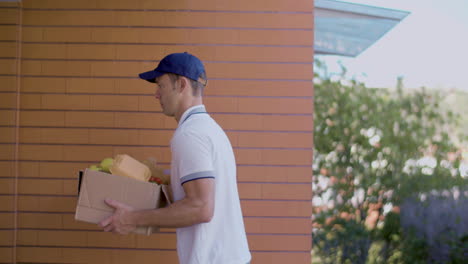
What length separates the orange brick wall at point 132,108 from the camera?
3.81 meters

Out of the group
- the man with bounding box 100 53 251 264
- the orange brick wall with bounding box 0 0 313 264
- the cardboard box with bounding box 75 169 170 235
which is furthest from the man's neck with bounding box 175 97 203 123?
the orange brick wall with bounding box 0 0 313 264

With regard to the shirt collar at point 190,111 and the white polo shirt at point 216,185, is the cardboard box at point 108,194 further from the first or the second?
the shirt collar at point 190,111

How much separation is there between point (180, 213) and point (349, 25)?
3367 mm

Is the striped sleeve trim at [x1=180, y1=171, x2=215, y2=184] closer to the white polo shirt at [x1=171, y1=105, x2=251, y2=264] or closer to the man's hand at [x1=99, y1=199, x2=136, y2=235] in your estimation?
the white polo shirt at [x1=171, y1=105, x2=251, y2=264]

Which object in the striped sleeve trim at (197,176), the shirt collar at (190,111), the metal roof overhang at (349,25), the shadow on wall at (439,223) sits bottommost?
the shadow on wall at (439,223)

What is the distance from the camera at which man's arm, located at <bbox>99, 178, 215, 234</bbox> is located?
7.16ft

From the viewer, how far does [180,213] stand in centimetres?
222

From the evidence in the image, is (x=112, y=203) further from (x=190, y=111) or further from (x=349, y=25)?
(x=349, y=25)

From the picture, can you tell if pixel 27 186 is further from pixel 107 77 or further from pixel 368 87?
pixel 368 87

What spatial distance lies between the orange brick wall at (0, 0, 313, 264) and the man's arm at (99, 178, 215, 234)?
146 centimetres

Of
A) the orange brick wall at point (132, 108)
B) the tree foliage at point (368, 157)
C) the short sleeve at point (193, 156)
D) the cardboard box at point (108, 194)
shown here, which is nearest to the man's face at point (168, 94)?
the short sleeve at point (193, 156)

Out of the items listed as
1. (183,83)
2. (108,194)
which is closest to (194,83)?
(183,83)

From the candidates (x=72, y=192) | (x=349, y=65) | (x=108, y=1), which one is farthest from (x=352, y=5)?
(x=72, y=192)

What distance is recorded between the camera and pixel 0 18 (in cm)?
392
